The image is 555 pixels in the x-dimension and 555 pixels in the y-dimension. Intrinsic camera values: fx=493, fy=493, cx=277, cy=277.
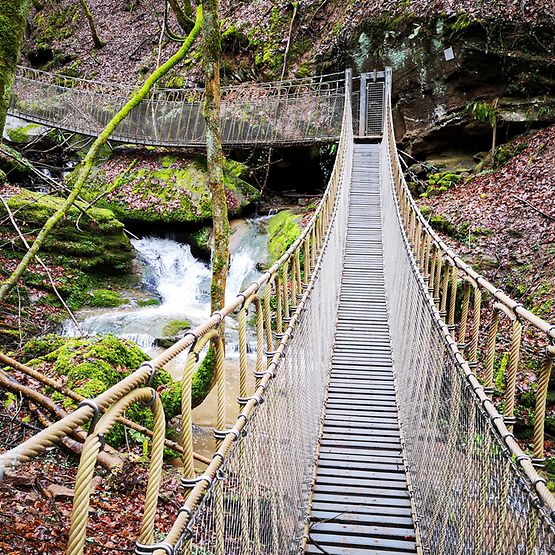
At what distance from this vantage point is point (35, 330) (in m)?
6.87

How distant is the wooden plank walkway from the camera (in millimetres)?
2646

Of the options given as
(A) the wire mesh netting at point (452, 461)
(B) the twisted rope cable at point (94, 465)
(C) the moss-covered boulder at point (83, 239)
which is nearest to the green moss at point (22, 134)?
(C) the moss-covered boulder at point (83, 239)

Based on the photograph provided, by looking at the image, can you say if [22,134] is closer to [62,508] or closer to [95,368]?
[95,368]

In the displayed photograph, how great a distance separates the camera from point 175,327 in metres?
7.21

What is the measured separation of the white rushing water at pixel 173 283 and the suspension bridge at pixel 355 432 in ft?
11.0

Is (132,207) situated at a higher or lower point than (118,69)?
lower

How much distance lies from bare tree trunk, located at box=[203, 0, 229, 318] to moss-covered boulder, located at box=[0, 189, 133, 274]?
A: 160 inches

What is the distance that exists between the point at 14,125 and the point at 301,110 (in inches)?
325

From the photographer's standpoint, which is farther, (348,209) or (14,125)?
(14,125)

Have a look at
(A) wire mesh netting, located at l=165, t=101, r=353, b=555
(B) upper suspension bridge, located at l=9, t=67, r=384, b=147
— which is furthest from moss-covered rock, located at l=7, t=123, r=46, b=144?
(A) wire mesh netting, located at l=165, t=101, r=353, b=555

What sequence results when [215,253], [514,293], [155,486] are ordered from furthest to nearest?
[514,293] → [215,253] → [155,486]

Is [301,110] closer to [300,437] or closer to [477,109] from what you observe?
[477,109]

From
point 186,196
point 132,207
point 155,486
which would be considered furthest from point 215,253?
point 132,207

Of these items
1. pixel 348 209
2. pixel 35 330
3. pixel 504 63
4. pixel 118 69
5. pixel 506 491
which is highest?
pixel 118 69
